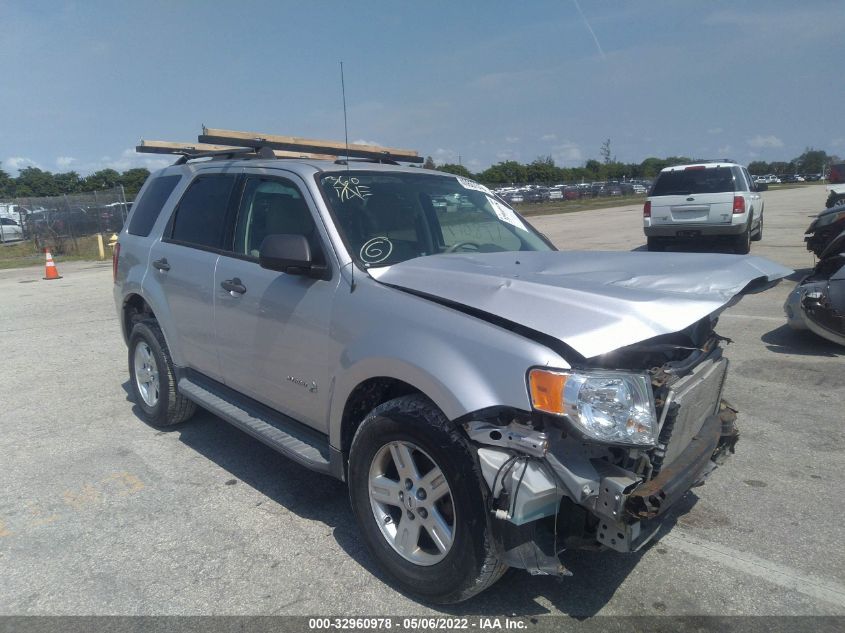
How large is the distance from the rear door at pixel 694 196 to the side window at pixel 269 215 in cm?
1136

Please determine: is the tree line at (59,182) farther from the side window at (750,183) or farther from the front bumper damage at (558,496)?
the front bumper damage at (558,496)

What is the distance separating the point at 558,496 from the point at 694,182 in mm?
13069

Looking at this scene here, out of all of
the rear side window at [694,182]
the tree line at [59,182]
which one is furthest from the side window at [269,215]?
the tree line at [59,182]

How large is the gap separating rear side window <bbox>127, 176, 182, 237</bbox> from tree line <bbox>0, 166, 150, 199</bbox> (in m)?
77.1

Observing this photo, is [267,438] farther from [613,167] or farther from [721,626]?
[613,167]

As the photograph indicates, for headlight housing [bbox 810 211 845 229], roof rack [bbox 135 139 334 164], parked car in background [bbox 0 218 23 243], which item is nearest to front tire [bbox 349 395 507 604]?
roof rack [bbox 135 139 334 164]

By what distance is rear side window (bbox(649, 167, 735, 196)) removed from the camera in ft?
45.2

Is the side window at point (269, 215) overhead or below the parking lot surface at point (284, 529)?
overhead

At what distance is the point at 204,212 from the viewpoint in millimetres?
4750

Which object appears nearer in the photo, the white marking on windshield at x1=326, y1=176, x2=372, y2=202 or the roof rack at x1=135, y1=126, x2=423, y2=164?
the white marking on windshield at x1=326, y1=176, x2=372, y2=202

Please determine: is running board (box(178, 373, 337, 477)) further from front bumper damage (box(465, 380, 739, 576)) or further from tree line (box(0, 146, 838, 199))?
tree line (box(0, 146, 838, 199))

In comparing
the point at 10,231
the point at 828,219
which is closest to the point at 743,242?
the point at 828,219

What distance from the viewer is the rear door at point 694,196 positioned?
13.4 metres

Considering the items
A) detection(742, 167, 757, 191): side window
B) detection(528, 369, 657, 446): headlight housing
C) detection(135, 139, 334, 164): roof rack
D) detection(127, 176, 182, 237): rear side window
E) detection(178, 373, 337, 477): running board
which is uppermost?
detection(135, 139, 334, 164): roof rack
